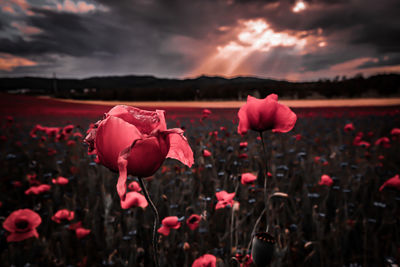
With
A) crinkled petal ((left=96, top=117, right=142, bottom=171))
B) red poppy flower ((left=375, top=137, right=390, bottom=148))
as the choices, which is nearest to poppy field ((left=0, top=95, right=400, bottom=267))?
crinkled petal ((left=96, top=117, right=142, bottom=171))

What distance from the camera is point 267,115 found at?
3.02 ft

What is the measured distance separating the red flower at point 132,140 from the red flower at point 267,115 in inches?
18.7

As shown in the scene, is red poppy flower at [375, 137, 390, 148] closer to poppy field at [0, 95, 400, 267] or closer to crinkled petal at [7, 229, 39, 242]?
poppy field at [0, 95, 400, 267]

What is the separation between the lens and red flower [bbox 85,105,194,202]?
432 mm

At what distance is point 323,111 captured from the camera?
7.84 metres

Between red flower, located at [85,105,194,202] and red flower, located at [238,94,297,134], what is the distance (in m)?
0.48

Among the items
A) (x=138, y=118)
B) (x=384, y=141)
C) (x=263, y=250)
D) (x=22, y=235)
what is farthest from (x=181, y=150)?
(x=384, y=141)

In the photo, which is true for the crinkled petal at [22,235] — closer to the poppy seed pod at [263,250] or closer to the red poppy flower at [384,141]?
the poppy seed pod at [263,250]

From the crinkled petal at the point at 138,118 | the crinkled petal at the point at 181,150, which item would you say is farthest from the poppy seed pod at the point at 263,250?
the crinkled petal at the point at 138,118

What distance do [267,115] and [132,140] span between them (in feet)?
2.08

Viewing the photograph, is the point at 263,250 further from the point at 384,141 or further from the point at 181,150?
the point at 384,141

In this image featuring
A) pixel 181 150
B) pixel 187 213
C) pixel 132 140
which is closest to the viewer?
pixel 132 140

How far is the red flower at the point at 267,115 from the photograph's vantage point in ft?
2.90

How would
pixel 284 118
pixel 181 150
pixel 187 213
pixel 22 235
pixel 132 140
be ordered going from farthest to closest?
pixel 187 213 → pixel 22 235 → pixel 284 118 → pixel 181 150 → pixel 132 140
